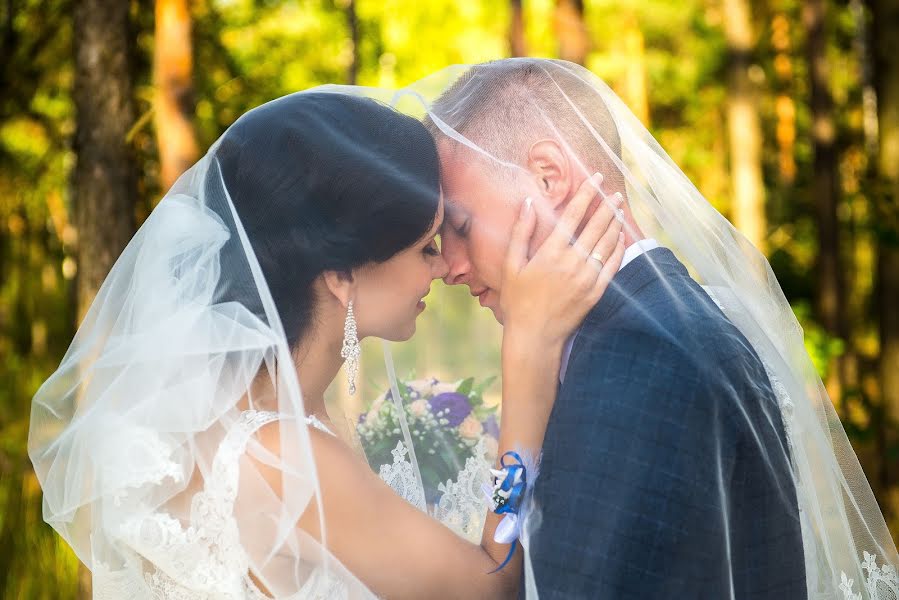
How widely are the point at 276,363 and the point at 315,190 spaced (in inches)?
19.6

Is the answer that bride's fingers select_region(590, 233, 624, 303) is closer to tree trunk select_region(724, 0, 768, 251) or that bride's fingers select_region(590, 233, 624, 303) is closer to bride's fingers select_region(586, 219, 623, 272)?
bride's fingers select_region(586, 219, 623, 272)

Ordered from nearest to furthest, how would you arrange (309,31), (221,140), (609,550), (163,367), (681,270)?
(609,550) → (681,270) → (163,367) → (221,140) → (309,31)

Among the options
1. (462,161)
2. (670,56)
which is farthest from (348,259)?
(670,56)

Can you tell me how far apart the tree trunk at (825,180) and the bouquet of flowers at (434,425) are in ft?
39.6

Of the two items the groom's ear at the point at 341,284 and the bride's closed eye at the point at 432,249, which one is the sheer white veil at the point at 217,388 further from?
the bride's closed eye at the point at 432,249

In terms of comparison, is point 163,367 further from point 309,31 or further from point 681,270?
point 309,31

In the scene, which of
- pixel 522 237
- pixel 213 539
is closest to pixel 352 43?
pixel 522 237

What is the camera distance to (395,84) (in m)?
15.5

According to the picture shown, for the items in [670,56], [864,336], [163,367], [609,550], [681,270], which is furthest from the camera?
[670,56]

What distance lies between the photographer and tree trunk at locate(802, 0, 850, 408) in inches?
580

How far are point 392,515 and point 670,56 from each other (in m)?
27.3

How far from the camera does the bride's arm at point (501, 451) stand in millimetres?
2664

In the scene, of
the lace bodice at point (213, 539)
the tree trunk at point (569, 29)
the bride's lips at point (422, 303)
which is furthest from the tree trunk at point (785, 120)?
the lace bodice at point (213, 539)

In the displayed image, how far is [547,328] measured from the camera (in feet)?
8.83
